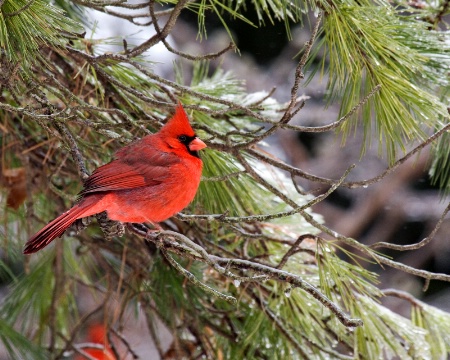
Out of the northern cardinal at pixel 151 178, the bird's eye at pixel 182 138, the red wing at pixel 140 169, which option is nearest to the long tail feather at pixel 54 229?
the northern cardinal at pixel 151 178

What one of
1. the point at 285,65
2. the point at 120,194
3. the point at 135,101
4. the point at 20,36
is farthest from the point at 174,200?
the point at 285,65

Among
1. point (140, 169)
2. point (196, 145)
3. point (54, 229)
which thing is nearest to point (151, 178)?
point (140, 169)

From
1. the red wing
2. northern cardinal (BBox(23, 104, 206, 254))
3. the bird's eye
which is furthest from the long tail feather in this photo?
the bird's eye

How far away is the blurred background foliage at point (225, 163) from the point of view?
1585 mm

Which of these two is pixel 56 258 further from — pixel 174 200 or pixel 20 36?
pixel 20 36

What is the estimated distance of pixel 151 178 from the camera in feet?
6.11

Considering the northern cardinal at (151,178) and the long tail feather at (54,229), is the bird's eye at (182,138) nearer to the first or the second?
the northern cardinal at (151,178)

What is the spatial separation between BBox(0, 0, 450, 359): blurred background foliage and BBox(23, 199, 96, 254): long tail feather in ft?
0.31

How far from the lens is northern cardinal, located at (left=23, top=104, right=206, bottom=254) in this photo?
174 cm

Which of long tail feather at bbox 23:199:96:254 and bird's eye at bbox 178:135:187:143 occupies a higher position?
long tail feather at bbox 23:199:96:254

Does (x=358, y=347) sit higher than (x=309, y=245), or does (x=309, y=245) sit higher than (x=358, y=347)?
(x=309, y=245)

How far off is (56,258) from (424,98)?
1398 mm

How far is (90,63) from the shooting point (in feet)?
5.60

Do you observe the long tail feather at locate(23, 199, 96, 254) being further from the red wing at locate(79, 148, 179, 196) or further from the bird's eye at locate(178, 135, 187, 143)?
the bird's eye at locate(178, 135, 187, 143)
